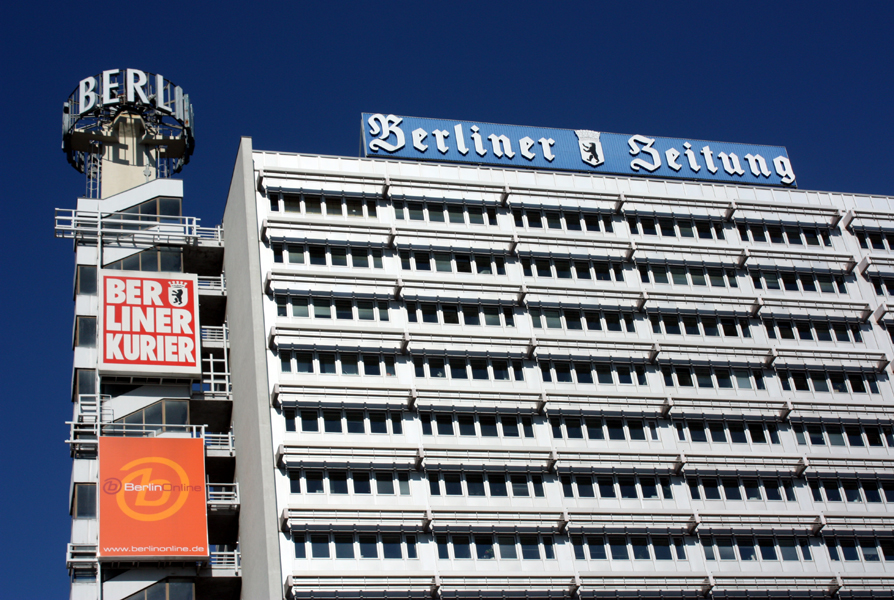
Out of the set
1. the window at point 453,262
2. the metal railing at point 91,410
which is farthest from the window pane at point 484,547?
the metal railing at point 91,410

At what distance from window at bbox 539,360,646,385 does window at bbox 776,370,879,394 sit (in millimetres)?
10796

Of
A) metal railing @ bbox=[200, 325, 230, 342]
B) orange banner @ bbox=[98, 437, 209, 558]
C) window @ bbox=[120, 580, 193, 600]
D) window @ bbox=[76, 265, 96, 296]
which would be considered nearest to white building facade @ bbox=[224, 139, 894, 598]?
metal railing @ bbox=[200, 325, 230, 342]

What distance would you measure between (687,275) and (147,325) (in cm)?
3749

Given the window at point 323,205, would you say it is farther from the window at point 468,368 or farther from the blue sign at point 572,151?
the window at point 468,368

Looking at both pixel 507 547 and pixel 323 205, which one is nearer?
pixel 507 547

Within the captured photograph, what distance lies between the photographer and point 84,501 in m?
71.0

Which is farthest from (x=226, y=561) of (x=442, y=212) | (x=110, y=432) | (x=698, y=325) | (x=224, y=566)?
(x=698, y=325)

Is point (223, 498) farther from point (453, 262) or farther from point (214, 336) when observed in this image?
point (453, 262)

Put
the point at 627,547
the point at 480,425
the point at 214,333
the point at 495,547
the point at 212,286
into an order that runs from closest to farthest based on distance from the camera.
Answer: the point at 495,547 → the point at 627,547 → the point at 480,425 → the point at 214,333 → the point at 212,286

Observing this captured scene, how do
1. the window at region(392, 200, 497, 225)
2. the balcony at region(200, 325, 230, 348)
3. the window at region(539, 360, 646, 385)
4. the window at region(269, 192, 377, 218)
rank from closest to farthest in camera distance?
the window at region(539, 360, 646, 385) < the window at region(269, 192, 377, 218) < the window at region(392, 200, 497, 225) < the balcony at region(200, 325, 230, 348)

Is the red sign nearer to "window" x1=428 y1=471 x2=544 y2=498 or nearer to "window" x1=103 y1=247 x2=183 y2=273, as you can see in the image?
"window" x1=103 y1=247 x2=183 y2=273

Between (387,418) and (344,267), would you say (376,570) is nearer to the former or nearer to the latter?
(387,418)

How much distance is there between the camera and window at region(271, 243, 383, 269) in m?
75.0

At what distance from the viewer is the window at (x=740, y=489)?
72.5 metres
